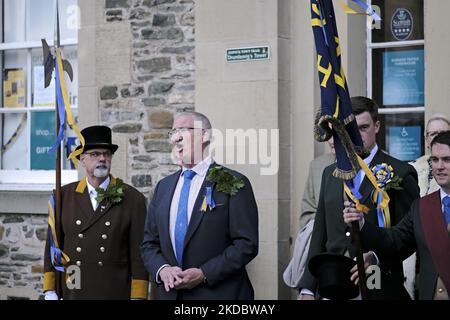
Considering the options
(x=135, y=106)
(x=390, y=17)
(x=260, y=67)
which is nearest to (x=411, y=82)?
(x=390, y=17)

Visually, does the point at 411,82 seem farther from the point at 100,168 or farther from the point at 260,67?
the point at 100,168

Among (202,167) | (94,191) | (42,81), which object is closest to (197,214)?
(202,167)

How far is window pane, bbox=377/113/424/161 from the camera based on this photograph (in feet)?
26.5

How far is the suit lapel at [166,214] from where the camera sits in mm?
6148

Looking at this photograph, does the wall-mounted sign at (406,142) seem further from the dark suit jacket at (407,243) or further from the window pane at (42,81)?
the window pane at (42,81)

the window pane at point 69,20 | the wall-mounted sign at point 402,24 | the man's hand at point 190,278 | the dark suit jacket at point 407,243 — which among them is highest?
the window pane at point 69,20

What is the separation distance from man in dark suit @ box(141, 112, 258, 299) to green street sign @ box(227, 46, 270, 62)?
198 cm

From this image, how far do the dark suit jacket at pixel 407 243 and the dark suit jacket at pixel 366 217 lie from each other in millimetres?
144

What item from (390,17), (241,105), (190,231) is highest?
(390,17)

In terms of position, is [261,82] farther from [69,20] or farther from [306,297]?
[306,297]

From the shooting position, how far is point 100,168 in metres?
6.87

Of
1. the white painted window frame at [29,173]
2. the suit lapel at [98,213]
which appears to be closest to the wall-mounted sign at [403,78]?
the suit lapel at [98,213]

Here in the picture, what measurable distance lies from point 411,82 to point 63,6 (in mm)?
3533

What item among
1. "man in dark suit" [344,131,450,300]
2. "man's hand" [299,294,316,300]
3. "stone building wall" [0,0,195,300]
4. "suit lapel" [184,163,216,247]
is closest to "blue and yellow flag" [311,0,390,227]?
"man in dark suit" [344,131,450,300]
